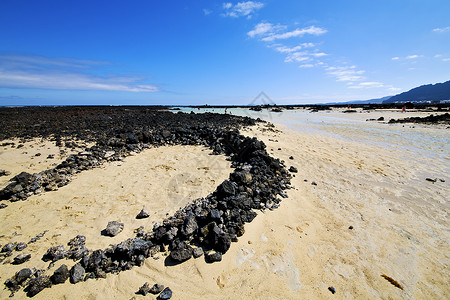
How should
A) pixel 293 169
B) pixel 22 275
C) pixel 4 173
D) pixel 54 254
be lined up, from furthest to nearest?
pixel 293 169 < pixel 4 173 < pixel 54 254 < pixel 22 275

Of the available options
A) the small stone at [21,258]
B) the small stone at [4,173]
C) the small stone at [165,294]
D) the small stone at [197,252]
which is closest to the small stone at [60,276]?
the small stone at [21,258]

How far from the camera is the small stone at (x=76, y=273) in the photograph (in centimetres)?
307

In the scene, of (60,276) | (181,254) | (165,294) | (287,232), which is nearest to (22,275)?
(60,276)

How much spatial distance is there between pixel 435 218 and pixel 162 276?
23.0ft

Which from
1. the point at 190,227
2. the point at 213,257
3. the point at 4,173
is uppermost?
the point at 4,173

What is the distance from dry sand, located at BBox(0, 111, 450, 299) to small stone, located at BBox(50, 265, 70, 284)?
9cm

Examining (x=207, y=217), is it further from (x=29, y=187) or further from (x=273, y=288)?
(x=29, y=187)

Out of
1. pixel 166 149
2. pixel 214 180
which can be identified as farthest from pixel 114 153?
pixel 214 180

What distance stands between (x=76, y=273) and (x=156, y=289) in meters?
1.45

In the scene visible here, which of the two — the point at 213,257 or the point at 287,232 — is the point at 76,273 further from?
the point at 287,232

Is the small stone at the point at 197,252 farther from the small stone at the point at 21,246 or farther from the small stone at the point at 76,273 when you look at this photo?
the small stone at the point at 21,246

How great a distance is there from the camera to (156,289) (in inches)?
116

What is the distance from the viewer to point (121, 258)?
347cm

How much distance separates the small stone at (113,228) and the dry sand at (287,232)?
0.12 m
